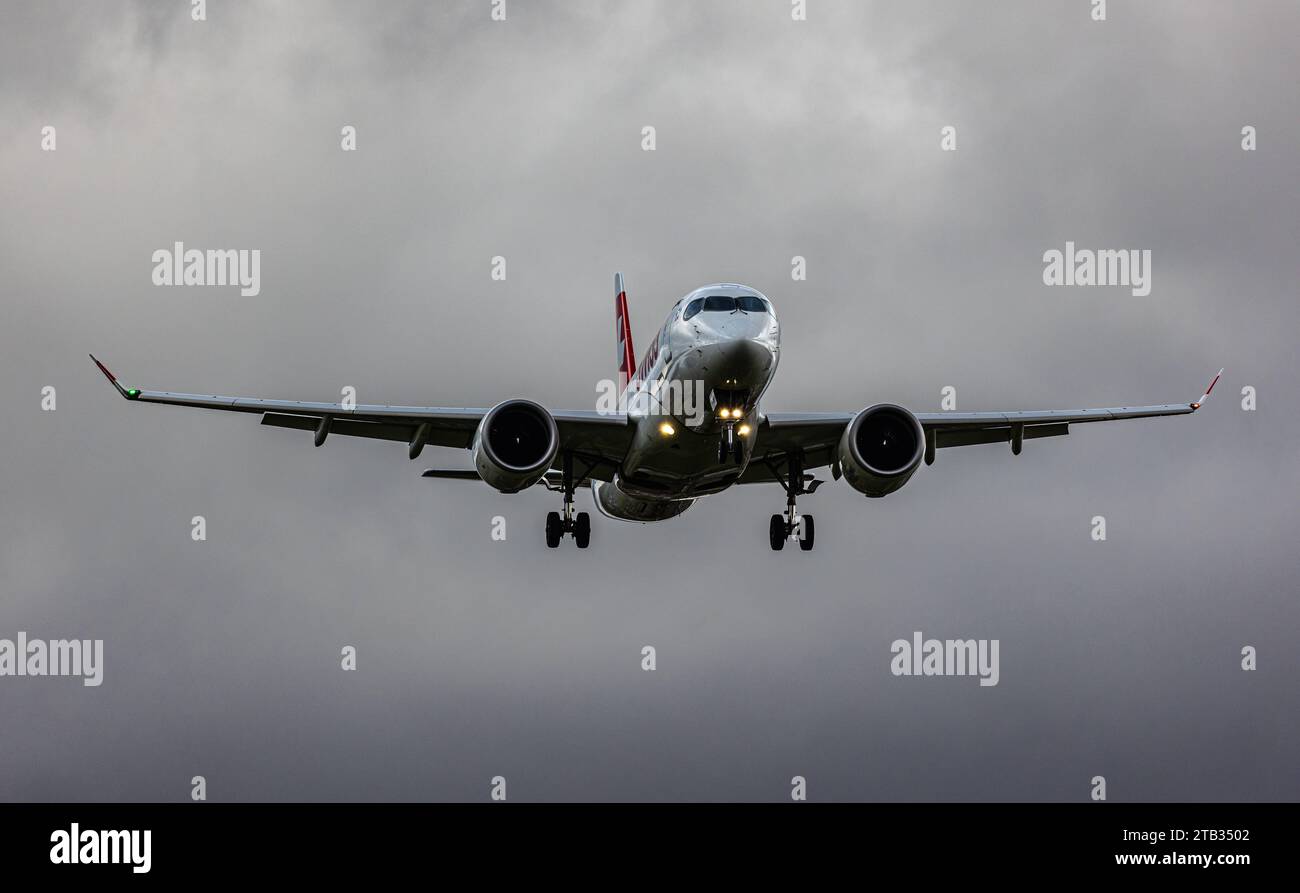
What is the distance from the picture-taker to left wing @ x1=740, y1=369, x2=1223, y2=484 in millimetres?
42000

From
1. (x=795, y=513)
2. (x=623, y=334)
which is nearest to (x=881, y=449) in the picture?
(x=795, y=513)

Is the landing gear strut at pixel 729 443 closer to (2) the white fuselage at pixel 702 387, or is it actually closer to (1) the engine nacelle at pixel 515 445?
(2) the white fuselage at pixel 702 387

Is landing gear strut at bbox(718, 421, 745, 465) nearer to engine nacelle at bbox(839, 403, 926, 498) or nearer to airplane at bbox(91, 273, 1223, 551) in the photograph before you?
airplane at bbox(91, 273, 1223, 551)

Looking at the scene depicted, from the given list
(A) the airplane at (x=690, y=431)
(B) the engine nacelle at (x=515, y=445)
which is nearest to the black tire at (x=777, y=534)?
(A) the airplane at (x=690, y=431)

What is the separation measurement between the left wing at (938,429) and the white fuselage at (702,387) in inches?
74.0

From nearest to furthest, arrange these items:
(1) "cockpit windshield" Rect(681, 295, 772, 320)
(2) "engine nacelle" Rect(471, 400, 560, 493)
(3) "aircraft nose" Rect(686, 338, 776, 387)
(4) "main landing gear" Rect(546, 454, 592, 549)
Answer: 1. (3) "aircraft nose" Rect(686, 338, 776, 387)
2. (1) "cockpit windshield" Rect(681, 295, 772, 320)
3. (2) "engine nacelle" Rect(471, 400, 560, 493)
4. (4) "main landing gear" Rect(546, 454, 592, 549)

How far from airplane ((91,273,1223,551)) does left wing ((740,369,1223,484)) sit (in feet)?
0.18

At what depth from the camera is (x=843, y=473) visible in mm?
40875

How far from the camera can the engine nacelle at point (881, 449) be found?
40188mm

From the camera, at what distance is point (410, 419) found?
1660 inches

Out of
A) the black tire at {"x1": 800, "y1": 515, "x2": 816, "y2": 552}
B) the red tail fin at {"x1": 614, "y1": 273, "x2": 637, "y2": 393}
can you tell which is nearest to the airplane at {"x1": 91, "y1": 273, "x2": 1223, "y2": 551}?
the black tire at {"x1": 800, "y1": 515, "x2": 816, "y2": 552}
